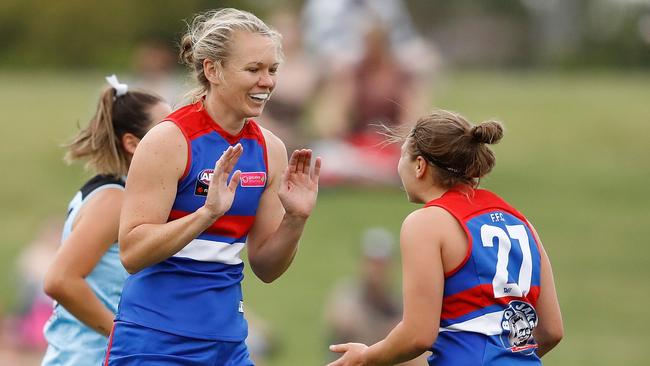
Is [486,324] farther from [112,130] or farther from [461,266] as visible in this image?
[112,130]

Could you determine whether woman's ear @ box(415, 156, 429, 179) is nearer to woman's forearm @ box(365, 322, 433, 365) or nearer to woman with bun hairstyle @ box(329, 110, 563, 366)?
woman with bun hairstyle @ box(329, 110, 563, 366)

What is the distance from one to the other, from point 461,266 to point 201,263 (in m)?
0.90

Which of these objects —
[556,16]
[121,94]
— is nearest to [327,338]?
[121,94]

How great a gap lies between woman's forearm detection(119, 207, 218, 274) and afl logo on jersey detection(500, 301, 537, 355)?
3.39ft

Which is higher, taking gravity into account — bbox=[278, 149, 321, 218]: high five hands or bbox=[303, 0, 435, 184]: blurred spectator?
bbox=[303, 0, 435, 184]: blurred spectator

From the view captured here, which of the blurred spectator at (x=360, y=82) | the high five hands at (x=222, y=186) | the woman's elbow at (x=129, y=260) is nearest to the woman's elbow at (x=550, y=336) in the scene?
the high five hands at (x=222, y=186)

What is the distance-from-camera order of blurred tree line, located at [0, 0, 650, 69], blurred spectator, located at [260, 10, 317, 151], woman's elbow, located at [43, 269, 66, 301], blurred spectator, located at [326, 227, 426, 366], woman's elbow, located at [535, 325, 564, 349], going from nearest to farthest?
1. woman's elbow, located at [535, 325, 564, 349]
2. woman's elbow, located at [43, 269, 66, 301]
3. blurred spectator, located at [326, 227, 426, 366]
4. blurred spectator, located at [260, 10, 317, 151]
5. blurred tree line, located at [0, 0, 650, 69]

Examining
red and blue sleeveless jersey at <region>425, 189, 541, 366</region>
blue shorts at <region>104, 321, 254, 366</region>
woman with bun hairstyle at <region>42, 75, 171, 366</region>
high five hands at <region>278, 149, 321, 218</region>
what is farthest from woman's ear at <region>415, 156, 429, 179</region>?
woman with bun hairstyle at <region>42, 75, 171, 366</region>

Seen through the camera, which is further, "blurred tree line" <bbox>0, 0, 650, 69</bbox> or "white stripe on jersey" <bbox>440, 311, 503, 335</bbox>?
"blurred tree line" <bbox>0, 0, 650, 69</bbox>

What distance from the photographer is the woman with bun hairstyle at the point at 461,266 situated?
403 cm

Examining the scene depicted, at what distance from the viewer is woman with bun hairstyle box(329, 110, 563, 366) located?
13.2ft

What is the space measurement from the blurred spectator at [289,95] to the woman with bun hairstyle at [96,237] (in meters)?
9.84

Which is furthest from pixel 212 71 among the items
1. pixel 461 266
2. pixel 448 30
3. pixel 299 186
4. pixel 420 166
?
pixel 448 30

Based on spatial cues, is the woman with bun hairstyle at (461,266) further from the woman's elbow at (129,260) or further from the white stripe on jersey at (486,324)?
the woman's elbow at (129,260)
